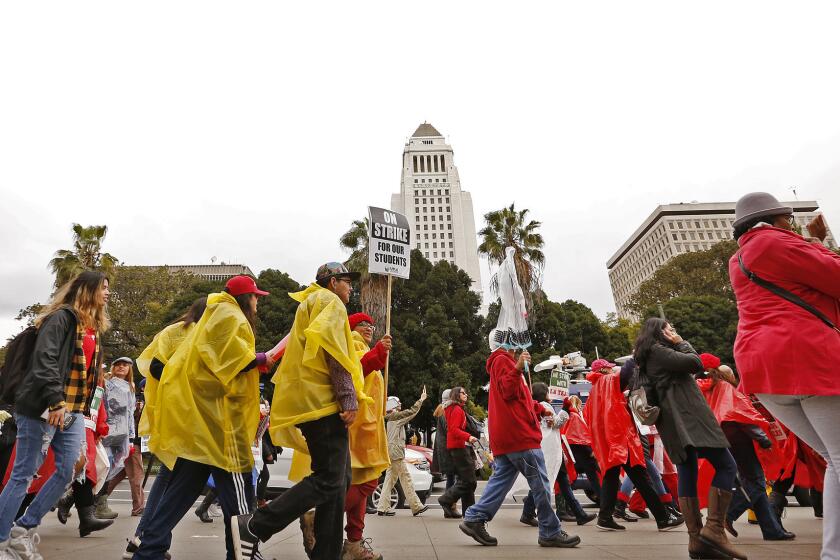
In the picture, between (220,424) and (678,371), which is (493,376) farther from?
(220,424)

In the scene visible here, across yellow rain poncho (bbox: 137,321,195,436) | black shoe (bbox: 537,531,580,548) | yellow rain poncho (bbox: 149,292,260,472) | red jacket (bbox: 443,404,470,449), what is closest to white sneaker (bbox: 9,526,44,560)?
yellow rain poncho (bbox: 137,321,195,436)

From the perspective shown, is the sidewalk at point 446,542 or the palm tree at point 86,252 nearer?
the sidewalk at point 446,542

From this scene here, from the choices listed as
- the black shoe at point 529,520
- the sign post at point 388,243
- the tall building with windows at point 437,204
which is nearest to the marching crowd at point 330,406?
the sign post at point 388,243

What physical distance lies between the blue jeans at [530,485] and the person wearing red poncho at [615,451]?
102 cm

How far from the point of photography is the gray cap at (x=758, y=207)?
325 centimetres

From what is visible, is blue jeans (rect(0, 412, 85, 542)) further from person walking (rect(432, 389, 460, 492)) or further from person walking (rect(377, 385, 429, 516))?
person walking (rect(432, 389, 460, 492))

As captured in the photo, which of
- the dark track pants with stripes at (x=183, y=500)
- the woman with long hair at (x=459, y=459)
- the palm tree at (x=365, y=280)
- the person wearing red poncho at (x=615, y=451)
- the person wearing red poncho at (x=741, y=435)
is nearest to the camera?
the dark track pants with stripes at (x=183, y=500)

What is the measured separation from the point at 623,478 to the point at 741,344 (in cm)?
546

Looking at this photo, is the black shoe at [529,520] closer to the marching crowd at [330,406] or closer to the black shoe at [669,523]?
the black shoe at [669,523]

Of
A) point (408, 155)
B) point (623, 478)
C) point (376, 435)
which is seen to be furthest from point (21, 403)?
point (408, 155)

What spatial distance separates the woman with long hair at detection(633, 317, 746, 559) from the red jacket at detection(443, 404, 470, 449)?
12.5 feet

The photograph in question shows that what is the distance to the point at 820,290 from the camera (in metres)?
2.87

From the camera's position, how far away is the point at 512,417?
198 inches

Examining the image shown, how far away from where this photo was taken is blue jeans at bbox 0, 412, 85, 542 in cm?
349
